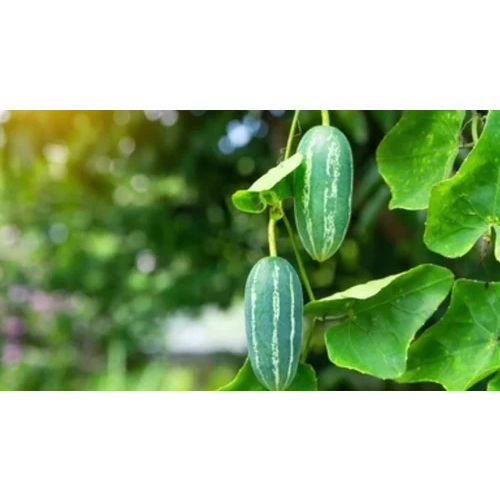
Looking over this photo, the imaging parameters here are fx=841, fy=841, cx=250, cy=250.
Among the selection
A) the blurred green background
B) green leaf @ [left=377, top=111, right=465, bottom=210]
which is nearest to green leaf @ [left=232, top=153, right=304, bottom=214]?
green leaf @ [left=377, top=111, right=465, bottom=210]

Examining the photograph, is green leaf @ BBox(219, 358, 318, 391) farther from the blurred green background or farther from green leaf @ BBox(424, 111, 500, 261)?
the blurred green background

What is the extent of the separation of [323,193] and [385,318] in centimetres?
9

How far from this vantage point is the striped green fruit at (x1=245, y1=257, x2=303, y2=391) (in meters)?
0.41

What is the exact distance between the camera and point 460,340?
487 mm

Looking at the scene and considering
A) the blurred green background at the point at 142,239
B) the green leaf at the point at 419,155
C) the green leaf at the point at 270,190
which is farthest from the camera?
the blurred green background at the point at 142,239

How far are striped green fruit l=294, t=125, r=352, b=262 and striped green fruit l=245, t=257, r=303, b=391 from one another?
0.07ft

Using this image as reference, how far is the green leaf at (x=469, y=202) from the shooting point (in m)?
0.45

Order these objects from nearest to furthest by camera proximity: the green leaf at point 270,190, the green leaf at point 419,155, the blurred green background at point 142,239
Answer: the green leaf at point 270,190, the green leaf at point 419,155, the blurred green background at point 142,239

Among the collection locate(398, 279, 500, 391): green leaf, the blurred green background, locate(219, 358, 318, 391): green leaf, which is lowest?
locate(219, 358, 318, 391): green leaf

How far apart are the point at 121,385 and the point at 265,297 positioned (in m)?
1.87

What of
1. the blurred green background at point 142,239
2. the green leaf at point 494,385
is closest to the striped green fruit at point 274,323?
the green leaf at point 494,385

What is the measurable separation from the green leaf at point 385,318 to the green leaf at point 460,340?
1.0 inches

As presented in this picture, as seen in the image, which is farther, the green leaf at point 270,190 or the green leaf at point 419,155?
the green leaf at point 419,155

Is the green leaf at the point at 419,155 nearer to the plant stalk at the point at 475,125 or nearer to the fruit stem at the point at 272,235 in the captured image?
the plant stalk at the point at 475,125
